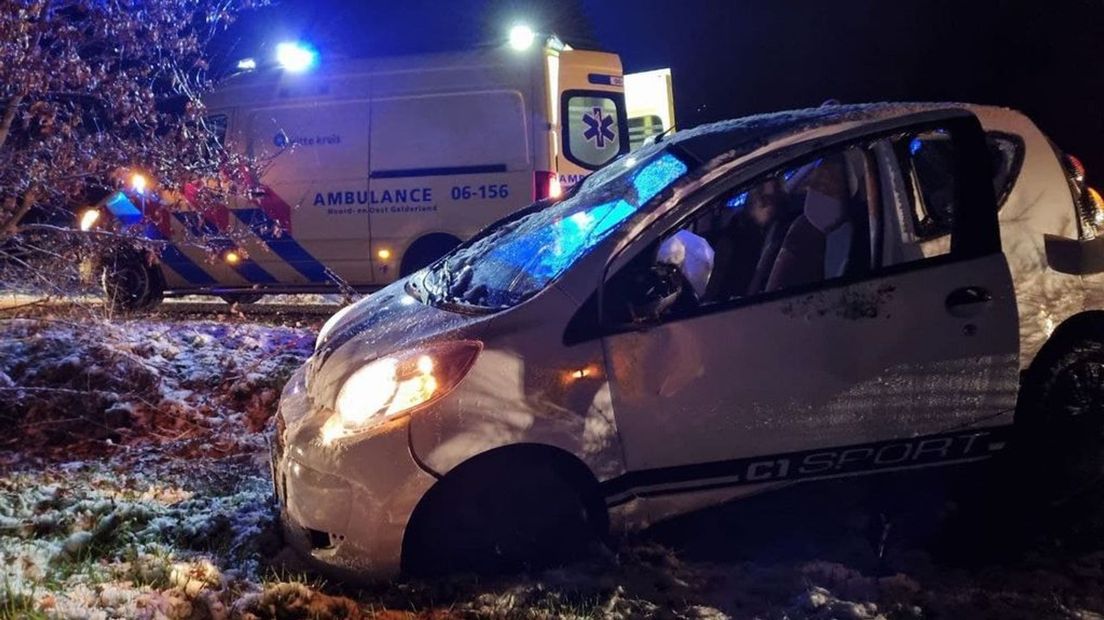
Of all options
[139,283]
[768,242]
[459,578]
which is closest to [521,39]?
[139,283]

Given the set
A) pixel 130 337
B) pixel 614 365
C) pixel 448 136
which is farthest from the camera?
pixel 448 136

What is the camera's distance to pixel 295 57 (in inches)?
353

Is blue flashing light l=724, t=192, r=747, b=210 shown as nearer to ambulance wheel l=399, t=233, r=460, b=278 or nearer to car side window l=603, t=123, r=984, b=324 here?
car side window l=603, t=123, r=984, b=324

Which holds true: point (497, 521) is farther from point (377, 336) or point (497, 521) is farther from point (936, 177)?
point (936, 177)

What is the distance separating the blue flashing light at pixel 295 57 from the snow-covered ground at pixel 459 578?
16.3ft

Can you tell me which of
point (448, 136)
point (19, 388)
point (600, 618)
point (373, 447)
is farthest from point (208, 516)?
point (448, 136)

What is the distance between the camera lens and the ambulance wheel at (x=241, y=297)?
Answer: 9.27 metres

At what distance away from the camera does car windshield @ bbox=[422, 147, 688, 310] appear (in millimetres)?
3252

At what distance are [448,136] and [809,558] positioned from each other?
586cm

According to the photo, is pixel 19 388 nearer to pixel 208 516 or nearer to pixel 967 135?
pixel 208 516

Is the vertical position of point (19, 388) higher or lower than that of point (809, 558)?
higher

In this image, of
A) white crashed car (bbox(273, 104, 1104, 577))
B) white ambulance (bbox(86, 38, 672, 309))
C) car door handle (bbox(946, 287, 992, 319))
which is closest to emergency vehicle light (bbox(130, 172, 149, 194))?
white ambulance (bbox(86, 38, 672, 309))

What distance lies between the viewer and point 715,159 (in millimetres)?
3371

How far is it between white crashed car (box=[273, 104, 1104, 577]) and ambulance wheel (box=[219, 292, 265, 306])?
6.04 meters
